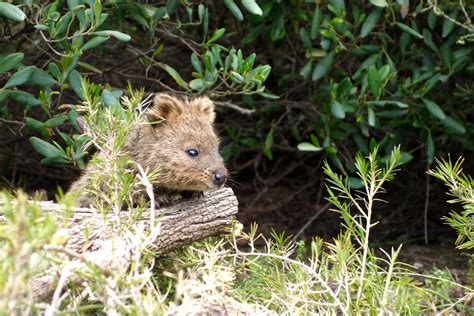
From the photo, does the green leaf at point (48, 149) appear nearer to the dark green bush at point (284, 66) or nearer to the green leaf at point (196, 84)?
the dark green bush at point (284, 66)

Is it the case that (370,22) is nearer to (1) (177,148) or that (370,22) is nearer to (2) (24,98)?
(1) (177,148)

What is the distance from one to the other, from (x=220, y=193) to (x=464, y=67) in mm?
2889

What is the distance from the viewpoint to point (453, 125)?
6703mm

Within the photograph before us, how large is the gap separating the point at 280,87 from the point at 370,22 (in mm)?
1716

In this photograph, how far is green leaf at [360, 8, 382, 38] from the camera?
642 centimetres

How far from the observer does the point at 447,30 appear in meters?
6.49

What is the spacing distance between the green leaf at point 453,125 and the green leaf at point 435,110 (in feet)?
0.56

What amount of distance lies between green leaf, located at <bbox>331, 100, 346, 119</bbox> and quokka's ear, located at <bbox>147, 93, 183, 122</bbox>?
1.57 meters

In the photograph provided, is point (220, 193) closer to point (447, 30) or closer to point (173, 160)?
point (173, 160)

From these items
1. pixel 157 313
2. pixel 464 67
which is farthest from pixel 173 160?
pixel 464 67

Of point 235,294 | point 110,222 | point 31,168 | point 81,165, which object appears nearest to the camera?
point 110,222

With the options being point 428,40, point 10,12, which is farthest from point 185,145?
point 428,40

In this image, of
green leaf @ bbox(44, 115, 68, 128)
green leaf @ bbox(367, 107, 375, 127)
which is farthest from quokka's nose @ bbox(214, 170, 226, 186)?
green leaf @ bbox(367, 107, 375, 127)

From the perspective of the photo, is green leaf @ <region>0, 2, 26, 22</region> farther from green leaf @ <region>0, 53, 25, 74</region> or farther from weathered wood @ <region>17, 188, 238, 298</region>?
weathered wood @ <region>17, 188, 238, 298</region>
